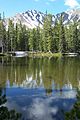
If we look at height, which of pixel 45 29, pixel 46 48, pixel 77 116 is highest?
pixel 45 29

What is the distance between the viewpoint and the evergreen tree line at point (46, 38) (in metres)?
120

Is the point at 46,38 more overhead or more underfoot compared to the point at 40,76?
more overhead

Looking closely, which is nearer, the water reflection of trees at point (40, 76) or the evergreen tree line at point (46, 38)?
the water reflection of trees at point (40, 76)

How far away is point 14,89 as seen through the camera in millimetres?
27547

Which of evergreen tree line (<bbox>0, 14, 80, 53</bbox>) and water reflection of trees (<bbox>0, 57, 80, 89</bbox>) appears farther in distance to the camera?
evergreen tree line (<bbox>0, 14, 80, 53</bbox>)

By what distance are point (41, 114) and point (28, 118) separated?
1.16m

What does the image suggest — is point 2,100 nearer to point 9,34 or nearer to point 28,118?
point 28,118

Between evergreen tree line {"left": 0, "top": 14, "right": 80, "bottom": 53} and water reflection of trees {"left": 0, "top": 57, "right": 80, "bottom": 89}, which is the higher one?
evergreen tree line {"left": 0, "top": 14, "right": 80, "bottom": 53}

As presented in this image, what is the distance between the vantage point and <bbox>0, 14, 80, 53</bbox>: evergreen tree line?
119688mm

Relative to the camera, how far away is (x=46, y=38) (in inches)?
4830

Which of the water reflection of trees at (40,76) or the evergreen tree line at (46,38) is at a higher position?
the evergreen tree line at (46,38)

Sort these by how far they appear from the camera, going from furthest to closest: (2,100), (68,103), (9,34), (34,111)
→ 1. (9,34)
2. (68,103)
3. (34,111)
4. (2,100)

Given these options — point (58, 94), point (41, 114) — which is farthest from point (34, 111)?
point (58, 94)

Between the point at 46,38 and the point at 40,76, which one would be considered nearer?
the point at 40,76
